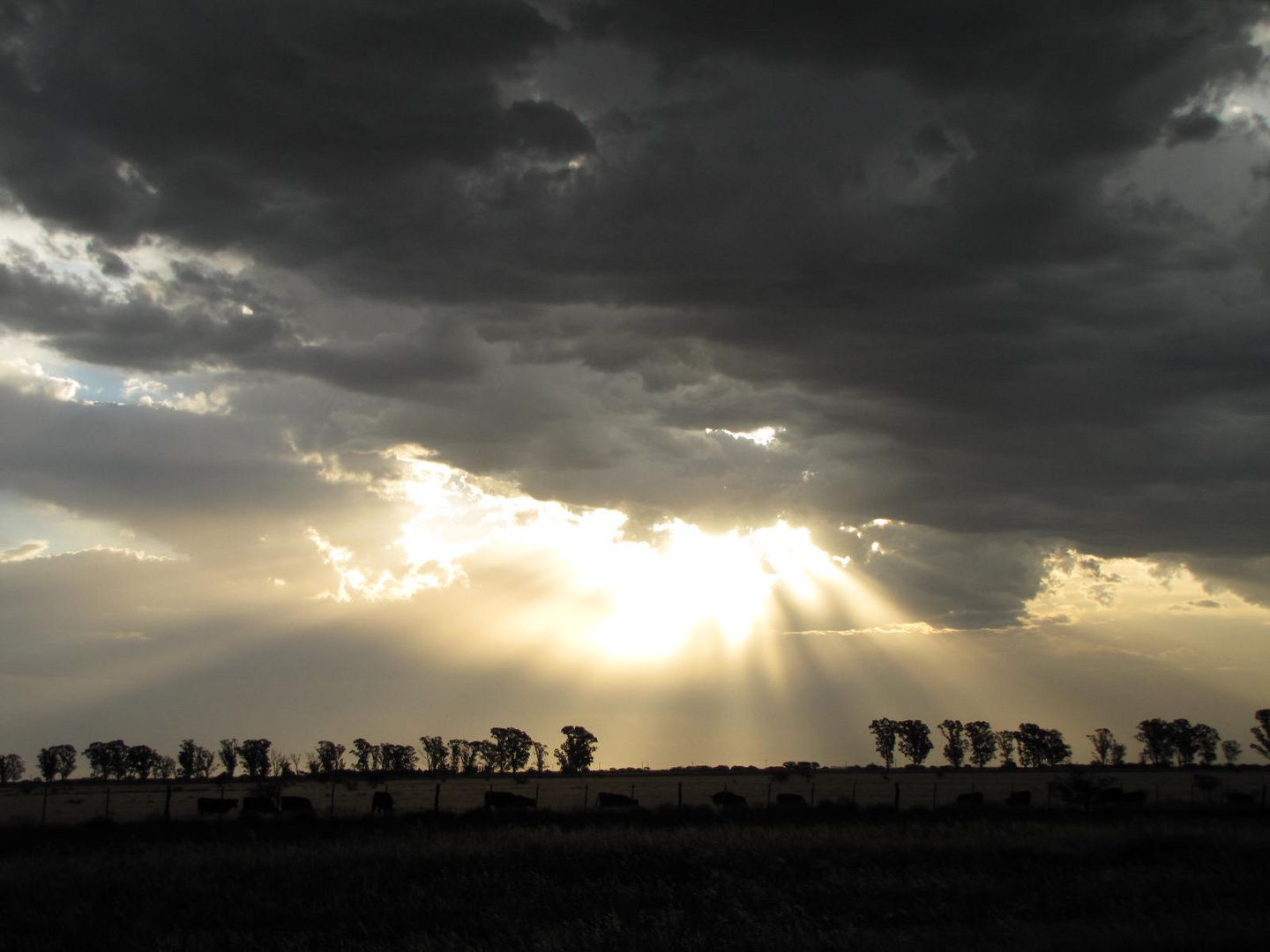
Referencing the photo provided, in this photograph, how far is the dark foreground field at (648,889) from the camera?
2033 centimetres

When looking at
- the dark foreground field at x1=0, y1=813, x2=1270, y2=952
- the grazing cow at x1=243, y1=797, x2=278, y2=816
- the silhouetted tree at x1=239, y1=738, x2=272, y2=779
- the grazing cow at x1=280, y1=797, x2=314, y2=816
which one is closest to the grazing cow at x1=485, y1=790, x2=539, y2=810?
the grazing cow at x1=280, y1=797, x2=314, y2=816

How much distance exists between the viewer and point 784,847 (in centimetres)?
3145

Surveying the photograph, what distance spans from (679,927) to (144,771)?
190928 millimetres

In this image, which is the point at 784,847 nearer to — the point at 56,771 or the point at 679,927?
the point at 679,927

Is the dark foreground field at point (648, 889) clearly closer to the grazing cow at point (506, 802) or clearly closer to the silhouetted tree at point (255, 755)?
the grazing cow at point (506, 802)

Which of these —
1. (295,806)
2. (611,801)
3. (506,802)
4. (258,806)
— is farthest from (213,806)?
(611,801)

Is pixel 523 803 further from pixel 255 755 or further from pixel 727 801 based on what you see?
pixel 255 755

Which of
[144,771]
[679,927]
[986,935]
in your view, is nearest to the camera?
[986,935]

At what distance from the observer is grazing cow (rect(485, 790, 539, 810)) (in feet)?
171

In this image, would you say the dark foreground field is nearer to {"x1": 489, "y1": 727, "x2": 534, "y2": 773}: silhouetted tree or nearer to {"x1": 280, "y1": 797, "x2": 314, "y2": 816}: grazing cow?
{"x1": 280, "y1": 797, "x2": 314, "y2": 816}: grazing cow

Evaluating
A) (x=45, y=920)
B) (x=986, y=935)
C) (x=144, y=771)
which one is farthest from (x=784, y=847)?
(x=144, y=771)

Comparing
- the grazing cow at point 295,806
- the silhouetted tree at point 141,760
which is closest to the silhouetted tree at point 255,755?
the silhouetted tree at point 141,760

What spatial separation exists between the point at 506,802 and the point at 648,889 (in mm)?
29049

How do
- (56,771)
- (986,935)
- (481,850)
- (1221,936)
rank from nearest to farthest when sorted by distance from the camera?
(1221,936) < (986,935) < (481,850) < (56,771)
